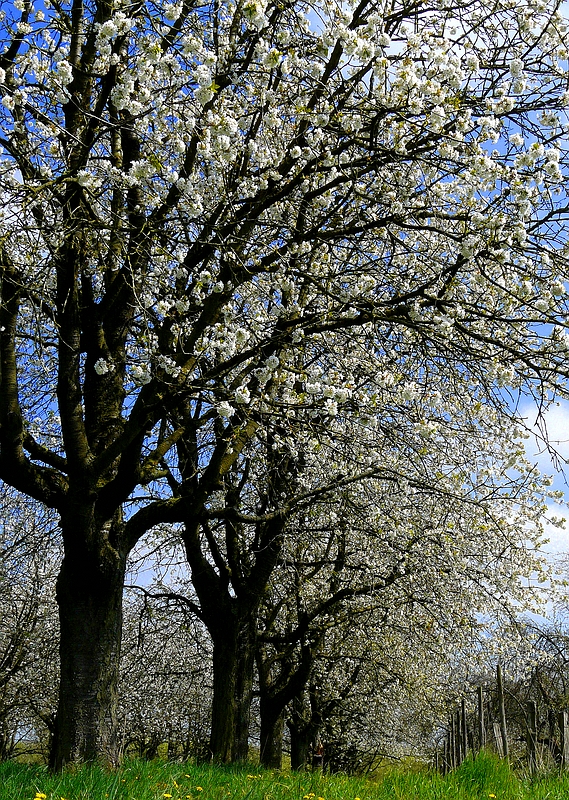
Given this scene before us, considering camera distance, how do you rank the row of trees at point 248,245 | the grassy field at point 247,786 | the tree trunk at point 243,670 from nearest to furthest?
the grassy field at point 247,786, the row of trees at point 248,245, the tree trunk at point 243,670

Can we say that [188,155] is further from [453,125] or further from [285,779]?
[285,779]

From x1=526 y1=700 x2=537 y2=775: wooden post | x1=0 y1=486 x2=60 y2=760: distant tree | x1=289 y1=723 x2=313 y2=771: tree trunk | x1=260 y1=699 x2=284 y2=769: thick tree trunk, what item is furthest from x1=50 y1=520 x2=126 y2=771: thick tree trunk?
x1=289 y1=723 x2=313 y2=771: tree trunk

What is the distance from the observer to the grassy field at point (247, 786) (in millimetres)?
4375

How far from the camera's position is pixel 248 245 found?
23.0ft

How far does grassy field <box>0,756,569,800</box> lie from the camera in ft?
14.4

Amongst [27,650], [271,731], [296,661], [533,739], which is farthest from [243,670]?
[27,650]

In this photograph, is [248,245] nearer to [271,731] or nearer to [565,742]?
[565,742]

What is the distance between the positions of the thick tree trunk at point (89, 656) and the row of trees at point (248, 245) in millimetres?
20

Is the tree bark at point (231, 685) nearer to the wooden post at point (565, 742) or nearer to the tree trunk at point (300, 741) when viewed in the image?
the wooden post at point (565, 742)

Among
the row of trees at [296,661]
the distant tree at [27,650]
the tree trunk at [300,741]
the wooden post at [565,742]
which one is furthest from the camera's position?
the tree trunk at [300,741]

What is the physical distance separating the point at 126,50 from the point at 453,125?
3050mm

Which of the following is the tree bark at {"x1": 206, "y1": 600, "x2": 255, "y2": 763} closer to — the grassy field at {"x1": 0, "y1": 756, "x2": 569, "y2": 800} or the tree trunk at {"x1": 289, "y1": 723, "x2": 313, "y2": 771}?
the grassy field at {"x1": 0, "y1": 756, "x2": 569, "y2": 800}

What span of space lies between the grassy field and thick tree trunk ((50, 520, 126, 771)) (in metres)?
0.53

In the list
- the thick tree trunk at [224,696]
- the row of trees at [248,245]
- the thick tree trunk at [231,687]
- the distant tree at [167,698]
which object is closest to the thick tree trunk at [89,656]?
the row of trees at [248,245]
